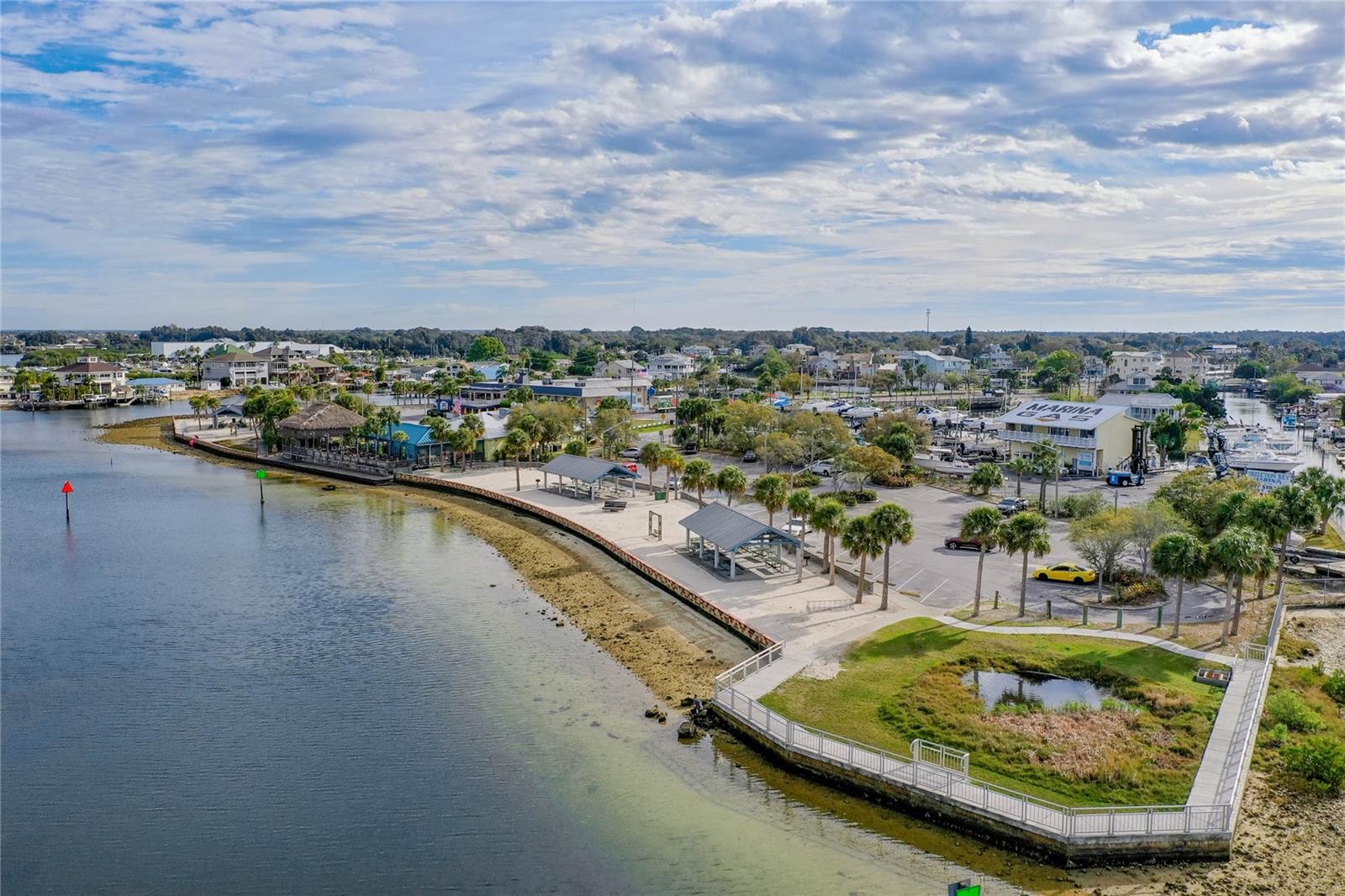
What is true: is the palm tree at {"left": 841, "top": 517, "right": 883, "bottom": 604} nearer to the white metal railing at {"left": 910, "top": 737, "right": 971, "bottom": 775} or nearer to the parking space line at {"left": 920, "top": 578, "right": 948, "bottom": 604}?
the parking space line at {"left": 920, "top": 578, "right": 948, "bottom": 604}

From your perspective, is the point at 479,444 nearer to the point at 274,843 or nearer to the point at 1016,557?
the point at 1016,557

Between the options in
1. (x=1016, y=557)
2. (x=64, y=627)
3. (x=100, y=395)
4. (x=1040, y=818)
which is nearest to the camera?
(x=1040, y=818)

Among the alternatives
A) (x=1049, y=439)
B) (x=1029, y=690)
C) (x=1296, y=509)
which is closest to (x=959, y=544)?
(x=1296, y=509)

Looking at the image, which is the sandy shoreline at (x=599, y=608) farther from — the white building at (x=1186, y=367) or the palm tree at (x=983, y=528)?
the white building at (x=1186, y=367)

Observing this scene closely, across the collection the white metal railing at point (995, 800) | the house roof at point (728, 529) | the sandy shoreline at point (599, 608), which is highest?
the house roof at point (728, 529)

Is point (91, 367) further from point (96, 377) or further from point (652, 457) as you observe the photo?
point (652, 457)

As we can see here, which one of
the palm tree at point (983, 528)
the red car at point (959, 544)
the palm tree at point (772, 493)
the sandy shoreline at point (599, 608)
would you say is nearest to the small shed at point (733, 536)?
the palm tree at point (772, 493)

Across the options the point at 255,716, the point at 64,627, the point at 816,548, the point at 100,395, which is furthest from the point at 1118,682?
the point at 100,395

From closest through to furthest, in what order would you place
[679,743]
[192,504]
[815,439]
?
1. [679,743]
2. [192,504]
3. [815,439]
